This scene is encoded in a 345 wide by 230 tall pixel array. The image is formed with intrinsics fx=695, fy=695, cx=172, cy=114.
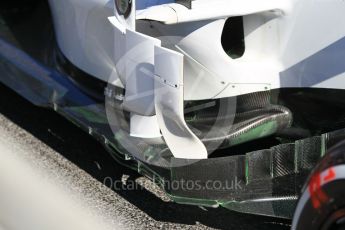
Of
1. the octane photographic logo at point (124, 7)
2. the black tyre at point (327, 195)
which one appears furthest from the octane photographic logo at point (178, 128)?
the black tyre at point (327, 195)

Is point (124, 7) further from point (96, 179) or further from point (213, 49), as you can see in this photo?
point (96, 179)

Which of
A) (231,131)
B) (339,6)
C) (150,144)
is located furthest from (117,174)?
(339,6)

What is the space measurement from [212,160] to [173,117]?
23 cm

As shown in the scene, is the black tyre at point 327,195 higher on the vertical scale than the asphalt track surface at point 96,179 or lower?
higher

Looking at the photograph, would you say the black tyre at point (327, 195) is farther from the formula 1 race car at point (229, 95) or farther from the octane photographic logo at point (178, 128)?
the octane photographic logo at point (178, 128)

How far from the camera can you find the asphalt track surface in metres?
3.18

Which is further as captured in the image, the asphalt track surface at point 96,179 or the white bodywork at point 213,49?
the asphalt track surface at point 96,179

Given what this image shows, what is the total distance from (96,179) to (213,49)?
1110 mm

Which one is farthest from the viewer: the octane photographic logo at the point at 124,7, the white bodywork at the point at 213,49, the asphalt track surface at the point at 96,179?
the asphalt track surface at the point at 96,179

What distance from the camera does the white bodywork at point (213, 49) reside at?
8.63 feet

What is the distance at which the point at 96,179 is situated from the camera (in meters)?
3.55

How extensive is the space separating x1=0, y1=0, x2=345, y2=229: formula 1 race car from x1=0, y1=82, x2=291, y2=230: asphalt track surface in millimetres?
300

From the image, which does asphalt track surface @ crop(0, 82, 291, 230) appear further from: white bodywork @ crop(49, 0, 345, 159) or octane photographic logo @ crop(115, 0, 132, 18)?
octane photographic logo @ crop(115, 0, 132, 18)

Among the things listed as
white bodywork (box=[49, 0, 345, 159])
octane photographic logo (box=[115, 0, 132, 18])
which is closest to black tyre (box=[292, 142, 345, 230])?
white bodywork (box=[49, 0, 345, 159])
